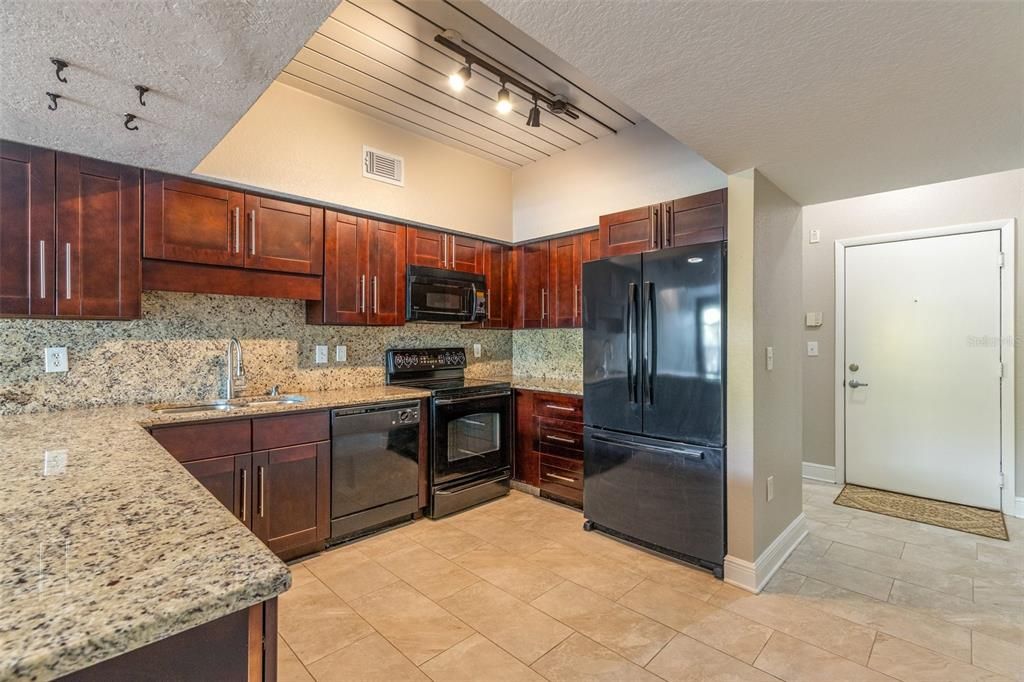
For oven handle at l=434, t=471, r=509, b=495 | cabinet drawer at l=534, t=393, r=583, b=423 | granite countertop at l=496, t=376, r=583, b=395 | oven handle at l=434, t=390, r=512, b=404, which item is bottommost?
oven handle at l=434, t=471, r=509, b=495

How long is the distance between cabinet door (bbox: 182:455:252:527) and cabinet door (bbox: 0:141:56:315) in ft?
3.20

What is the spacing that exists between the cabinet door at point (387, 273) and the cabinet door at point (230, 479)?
3.95ft

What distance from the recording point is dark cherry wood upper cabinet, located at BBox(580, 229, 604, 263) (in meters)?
3.66

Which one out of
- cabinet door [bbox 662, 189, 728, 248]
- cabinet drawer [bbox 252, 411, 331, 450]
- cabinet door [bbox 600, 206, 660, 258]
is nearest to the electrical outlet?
cabinet drawer [bbox 252, 411, 331, 450]

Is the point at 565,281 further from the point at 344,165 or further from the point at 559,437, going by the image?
the point at 344,165

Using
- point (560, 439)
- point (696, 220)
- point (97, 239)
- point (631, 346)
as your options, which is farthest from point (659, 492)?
point (97, 239)

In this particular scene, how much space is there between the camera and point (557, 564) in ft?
8.71

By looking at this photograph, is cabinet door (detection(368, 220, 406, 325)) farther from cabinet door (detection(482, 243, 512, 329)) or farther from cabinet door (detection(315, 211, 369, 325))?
cabinet door (detection(482, 243, 512, 329))

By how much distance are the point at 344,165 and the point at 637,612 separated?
307 cm

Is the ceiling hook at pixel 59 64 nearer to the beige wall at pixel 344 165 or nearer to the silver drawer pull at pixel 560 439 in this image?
the beige wall at pixel 344 165

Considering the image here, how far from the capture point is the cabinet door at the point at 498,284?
401 centimetres

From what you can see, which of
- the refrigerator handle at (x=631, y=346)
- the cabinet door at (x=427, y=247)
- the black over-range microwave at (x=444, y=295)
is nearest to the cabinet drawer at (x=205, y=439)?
the black over-range microwave at (x=444, y=295)

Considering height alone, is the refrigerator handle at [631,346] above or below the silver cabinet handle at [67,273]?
below

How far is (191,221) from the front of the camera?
2.50 meters
